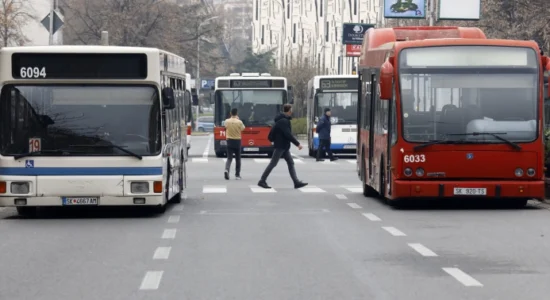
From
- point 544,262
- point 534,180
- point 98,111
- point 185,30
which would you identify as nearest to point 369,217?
point 534,180

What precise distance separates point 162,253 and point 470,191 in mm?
7322

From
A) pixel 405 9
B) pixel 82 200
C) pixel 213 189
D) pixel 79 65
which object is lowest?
pixel 213 189

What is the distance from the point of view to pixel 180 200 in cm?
2344

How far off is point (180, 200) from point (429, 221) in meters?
5.96

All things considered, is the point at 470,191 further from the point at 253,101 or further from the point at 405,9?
the point at 405,9

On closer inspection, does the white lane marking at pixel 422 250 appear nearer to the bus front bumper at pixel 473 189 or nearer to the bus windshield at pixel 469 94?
the bus front bumper at pixel 473 189

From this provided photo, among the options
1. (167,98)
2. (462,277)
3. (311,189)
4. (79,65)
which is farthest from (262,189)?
(462,277)

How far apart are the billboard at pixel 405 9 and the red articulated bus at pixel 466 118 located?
118 feet

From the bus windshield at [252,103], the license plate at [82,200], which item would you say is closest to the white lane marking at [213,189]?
the license plate at [82,200]

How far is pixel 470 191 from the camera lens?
67.2 ft

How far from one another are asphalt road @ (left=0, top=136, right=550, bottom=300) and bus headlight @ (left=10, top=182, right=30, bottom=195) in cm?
45

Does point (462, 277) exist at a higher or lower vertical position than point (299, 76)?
Answer: lower

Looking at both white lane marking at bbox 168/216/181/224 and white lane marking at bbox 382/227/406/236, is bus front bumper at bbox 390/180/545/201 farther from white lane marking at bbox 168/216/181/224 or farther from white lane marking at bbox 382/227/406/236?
white lane marking at bbox 168/216/181/224

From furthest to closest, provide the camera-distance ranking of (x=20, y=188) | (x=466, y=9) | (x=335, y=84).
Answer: (x=466, y=9), (x=335, y=84), (x=20, y=188)
